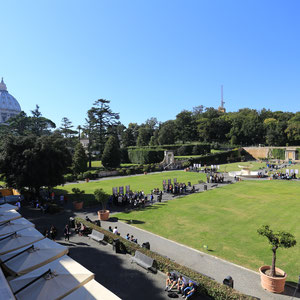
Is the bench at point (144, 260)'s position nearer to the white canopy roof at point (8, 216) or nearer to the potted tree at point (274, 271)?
the potted tree at point (274, 271)

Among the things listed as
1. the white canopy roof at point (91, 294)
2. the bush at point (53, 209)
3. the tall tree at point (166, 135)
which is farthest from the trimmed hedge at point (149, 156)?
the white canopy roof at point (91, 294)

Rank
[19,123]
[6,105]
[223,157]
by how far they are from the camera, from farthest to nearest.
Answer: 1. [6,105]
2. [19,123]
3. [223,157]

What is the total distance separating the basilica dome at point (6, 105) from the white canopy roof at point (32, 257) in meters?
153

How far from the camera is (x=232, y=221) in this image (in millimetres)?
17734

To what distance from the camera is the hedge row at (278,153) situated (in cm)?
6891

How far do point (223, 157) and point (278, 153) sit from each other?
64.3ft

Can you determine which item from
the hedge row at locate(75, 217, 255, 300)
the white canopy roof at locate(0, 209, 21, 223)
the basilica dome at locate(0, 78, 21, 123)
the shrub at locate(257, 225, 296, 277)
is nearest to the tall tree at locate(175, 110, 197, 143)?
the white canopy roof at locate(0, 209, 21, 223)

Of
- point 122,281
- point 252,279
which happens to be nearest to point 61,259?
point 122,281

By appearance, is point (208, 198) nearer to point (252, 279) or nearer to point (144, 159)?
point (252, 279)

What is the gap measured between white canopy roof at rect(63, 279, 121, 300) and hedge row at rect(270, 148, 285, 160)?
73.8 meters

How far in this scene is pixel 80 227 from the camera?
16.1 metres

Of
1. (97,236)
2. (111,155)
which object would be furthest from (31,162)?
(111,155)

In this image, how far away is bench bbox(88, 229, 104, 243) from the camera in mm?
14216

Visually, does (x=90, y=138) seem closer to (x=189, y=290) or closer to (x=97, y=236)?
(x=97, y=236)
